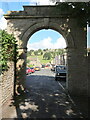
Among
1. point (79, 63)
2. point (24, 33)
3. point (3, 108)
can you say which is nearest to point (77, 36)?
point (79, 63)

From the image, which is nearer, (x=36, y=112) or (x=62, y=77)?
(x=36, y=112)

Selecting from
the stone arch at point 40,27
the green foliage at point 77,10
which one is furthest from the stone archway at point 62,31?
the green foliage at point 77,10

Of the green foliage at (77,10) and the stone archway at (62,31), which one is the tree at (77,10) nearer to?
the green foliage at (77,10)

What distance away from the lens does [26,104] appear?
6.17 metres

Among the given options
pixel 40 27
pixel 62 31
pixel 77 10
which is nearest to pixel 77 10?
pixel 77 10

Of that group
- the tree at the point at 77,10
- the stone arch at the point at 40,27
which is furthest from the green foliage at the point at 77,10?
the stone arch at the point at 40,27

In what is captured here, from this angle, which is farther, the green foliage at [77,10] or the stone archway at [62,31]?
the stone archway at [62,31]

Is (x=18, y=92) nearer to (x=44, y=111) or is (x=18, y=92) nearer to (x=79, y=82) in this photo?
(x=44, y=111)

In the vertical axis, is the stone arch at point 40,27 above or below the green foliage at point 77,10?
below

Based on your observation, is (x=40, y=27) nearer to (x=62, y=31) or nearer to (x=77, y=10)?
(x=62, y=31)

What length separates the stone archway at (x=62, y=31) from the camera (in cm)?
816

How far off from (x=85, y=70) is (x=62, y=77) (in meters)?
8.31

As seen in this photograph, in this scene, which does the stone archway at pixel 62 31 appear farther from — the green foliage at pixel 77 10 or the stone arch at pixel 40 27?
the green foliage at pixel 77 10

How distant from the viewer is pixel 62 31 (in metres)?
8.31
